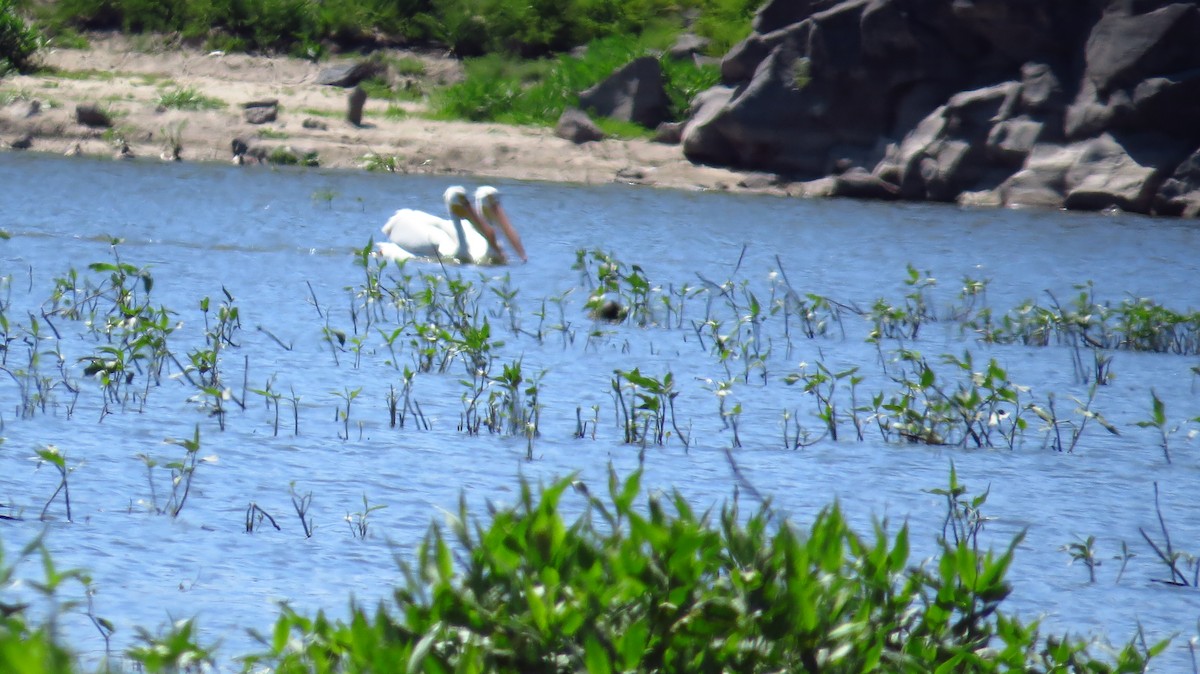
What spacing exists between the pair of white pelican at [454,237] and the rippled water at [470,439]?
48 cm

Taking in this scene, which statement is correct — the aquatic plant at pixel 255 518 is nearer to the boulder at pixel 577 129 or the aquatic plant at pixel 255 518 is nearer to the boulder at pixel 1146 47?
the boulder at pixel 1146 47

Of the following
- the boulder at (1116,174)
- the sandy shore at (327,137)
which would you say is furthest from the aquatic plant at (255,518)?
the sandy shore at (327,137)

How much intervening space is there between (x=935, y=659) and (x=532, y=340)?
6.81 m

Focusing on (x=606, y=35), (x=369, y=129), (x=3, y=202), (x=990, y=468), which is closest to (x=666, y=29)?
(x=606, y=35)

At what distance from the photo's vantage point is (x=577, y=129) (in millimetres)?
25109

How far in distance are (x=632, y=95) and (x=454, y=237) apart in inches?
464

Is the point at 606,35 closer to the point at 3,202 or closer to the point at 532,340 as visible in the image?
the point at 3,202

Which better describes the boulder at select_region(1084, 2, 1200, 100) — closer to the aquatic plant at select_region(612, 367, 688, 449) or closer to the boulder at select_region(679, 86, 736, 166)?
the boulder at select_region(679, 86, 736, 166)

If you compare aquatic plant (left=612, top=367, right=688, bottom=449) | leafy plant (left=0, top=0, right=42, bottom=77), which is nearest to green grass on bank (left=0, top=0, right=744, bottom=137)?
leafy plant (left=0, top=0, right=42, bottom=77)

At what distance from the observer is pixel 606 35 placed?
3150cm

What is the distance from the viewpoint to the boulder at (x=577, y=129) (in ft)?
82.3

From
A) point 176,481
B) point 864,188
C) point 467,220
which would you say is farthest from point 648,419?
point 864,188

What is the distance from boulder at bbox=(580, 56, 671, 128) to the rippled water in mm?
9684

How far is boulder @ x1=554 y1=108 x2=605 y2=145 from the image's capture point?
2509 cm
